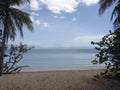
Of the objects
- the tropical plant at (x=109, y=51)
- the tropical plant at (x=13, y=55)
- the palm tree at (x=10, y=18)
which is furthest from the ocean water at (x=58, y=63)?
the tropical plant at (x=109, y=51)

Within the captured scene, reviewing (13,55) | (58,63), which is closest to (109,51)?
(13,55)

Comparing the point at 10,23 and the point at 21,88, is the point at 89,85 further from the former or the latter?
the point at 10,23

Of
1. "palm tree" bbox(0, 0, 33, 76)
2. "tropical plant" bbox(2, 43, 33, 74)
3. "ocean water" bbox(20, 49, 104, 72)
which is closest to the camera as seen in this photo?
"palm tree" bbox(0, 0, 33, 76)

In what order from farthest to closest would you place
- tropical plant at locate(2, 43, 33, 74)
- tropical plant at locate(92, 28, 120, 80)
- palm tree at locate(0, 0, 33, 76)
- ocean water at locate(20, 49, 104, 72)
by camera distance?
ocean water at locate(20, 49, 104, 72) < tropical plant at locate(2, 43, 33, 74) < palm tree at locate(0, 0, 33, 76) < tropical plant at locate(92, 28, 120, 80)

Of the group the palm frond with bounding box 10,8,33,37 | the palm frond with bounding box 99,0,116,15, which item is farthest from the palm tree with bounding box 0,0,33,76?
the palm frond with bounding box 99,0,116,15

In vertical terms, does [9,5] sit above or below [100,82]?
above

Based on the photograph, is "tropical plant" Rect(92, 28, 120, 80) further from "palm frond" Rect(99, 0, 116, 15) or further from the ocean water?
the ocean water

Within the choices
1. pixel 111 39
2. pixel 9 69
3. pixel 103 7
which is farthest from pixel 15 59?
pixel 111 39

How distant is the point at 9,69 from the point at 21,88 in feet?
25.3

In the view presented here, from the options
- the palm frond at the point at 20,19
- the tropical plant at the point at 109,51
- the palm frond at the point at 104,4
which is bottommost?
the tropical plant at the point at 109,51

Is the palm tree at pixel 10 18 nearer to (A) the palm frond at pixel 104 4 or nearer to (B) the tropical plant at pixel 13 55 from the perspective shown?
(B) the tropical plant at pixel 13 55

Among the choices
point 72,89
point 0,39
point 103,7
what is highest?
point 103,7

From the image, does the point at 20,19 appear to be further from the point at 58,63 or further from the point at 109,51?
the point at 58,63

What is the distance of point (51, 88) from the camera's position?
1092 cm
